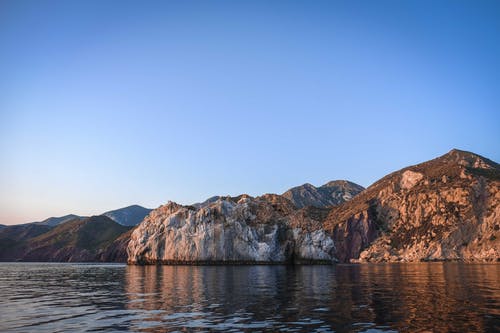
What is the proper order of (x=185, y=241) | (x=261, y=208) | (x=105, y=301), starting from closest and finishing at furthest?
(x=105, y=301), (x=185, y=241), (x=261, y=208)

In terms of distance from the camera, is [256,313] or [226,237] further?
[226,237]

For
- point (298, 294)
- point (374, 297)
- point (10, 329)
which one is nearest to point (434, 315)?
point (374, 297)

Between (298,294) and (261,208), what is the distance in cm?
12815

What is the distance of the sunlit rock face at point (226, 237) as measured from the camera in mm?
153500

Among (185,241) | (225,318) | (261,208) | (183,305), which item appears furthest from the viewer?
(261,208)

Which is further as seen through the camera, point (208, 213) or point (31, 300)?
point (208, 213)

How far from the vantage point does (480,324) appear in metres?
24.6

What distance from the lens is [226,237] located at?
508 feet

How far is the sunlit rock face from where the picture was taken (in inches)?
6043

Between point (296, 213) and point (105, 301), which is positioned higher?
point (296, 213)

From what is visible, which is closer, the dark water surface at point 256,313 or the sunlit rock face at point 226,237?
the dark water surface at point 256,313

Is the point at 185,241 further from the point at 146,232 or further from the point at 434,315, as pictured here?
the point at 434,315

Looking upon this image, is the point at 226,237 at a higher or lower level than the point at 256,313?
higher

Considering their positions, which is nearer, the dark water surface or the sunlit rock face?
the dark water surface
